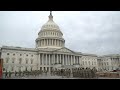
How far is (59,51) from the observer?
5038 cm

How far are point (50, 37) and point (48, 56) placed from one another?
8.85 metres

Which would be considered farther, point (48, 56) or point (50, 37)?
point (50, 37)

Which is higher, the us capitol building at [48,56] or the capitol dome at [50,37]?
the capitol dome at [50,37]

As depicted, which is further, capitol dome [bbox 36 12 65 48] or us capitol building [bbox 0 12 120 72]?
capitol dome [bbox 36 12 65 48]

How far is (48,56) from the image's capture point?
50.1 meters

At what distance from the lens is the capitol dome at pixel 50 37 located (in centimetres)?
5600

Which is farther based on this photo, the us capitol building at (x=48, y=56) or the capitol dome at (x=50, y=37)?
the capitol dome at (x=50, y=37)

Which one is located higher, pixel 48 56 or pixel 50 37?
pixel 50 37

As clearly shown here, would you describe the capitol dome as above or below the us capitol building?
above

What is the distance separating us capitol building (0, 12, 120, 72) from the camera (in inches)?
1693

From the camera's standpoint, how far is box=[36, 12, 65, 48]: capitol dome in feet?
184

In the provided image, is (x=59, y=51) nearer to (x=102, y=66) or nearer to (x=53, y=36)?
(x=53, y=36)
